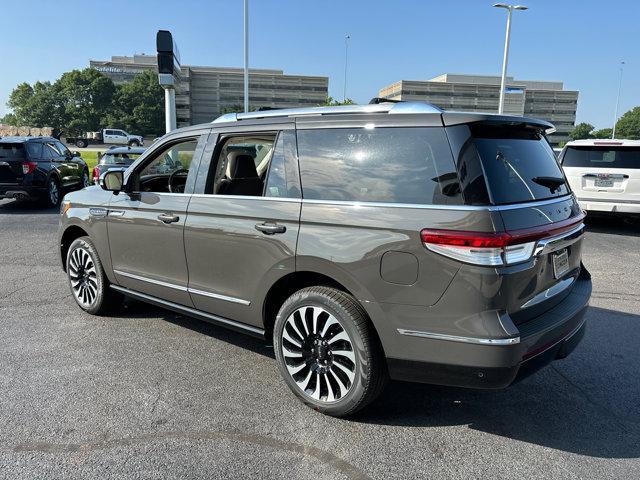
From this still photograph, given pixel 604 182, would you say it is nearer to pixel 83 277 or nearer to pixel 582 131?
pixel 83 277

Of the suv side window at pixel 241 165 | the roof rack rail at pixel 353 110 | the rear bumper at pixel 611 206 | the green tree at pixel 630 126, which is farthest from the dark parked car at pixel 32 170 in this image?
the green tree at pixel 630 126

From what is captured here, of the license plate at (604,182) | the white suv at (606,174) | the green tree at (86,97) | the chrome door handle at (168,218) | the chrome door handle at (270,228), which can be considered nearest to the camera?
the chrome door handle at (270,228)

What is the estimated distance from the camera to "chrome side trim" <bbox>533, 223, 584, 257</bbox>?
2742 mm

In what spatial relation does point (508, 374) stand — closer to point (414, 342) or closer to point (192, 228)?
point (414, 342)

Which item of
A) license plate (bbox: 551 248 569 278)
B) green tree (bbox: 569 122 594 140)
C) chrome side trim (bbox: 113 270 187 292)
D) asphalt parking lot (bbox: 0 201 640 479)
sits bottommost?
asphalt parking lot (bbox: 0 201 640 479)

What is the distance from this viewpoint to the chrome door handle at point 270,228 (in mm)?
3256

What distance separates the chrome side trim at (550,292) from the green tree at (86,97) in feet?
361

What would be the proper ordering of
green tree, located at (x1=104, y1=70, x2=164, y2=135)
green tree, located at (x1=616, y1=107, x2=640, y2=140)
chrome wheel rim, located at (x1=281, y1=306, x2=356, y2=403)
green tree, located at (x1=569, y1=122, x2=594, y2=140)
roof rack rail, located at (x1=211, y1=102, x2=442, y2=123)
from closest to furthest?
roof rack rail, located at (x1=211, y1=102, x2=442, y2=123) < chrome wheel rim, located at (x1=281, y1=306, x2=356, y2=403) < green tree, located at (x1=104, y1=70, x2=164, y2=135) < green tree, located at (x1=569, y1=122, x2=594, y2=140) < green tree, located at (x1=616, y1=107, x2=640, y2=140)

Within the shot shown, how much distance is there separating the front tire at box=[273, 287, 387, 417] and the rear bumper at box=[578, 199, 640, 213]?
8221 millimetres

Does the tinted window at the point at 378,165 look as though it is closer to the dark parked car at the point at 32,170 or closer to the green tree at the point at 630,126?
the dark parked car at the point at 32,170

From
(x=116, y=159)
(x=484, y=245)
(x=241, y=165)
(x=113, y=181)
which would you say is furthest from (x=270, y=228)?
(x=116, y=159)

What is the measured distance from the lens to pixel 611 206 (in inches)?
370

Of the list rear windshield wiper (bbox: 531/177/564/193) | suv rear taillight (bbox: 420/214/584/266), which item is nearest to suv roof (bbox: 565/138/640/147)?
rear windshield wiper (bbox: 531/177/564/193)

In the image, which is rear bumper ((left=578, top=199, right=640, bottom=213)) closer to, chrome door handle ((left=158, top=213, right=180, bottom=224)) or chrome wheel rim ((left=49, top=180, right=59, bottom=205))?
chrome door handle ((left=158, top=213, right=180, bottom=224))
